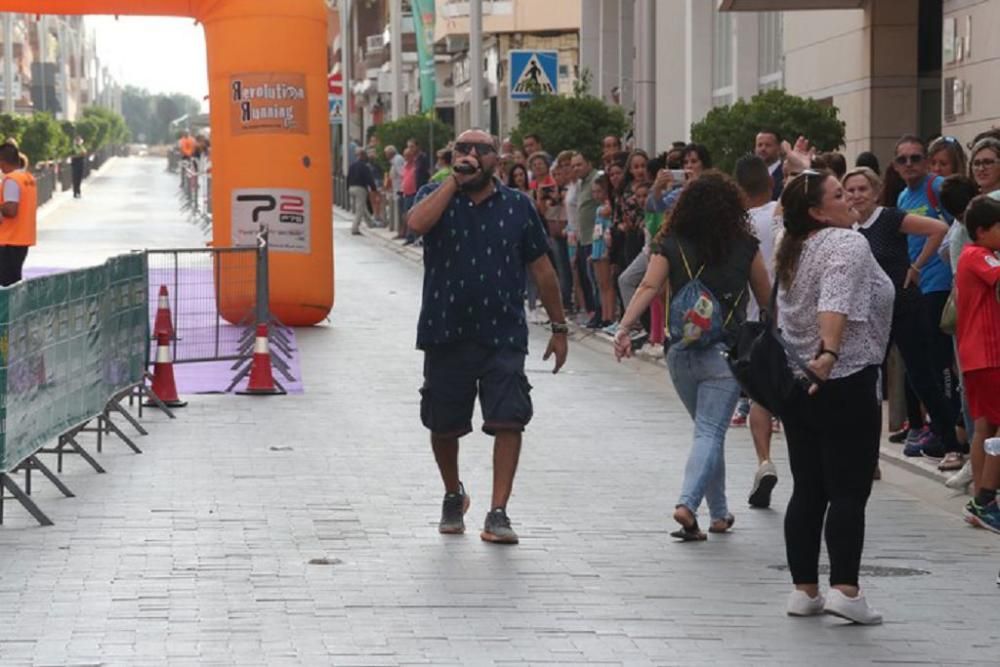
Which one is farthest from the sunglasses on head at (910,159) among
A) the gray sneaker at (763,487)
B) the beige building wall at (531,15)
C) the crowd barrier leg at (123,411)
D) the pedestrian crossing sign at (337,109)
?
the pedestrian crossing sign at (337,109)

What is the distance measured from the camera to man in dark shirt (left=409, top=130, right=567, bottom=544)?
417 inches

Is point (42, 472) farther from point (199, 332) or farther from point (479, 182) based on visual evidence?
point (199, 332)

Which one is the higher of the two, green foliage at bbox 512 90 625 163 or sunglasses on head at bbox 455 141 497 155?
sunglasses on head at bbox 455 141 497 155

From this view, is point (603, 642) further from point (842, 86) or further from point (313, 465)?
point (842, 86)

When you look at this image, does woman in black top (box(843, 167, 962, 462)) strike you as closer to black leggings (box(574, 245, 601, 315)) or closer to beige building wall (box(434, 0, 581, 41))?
black leggings (box(574, 245, 601, 315))

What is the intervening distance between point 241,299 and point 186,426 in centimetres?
396

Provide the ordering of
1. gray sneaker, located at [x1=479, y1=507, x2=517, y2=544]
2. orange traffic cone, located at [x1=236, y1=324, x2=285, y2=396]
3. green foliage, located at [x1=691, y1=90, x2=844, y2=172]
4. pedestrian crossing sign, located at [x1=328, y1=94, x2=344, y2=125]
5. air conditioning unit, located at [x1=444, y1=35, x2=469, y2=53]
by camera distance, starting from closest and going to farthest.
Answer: gray sneaker, located at [x1=479, y1=507, x2=517, y2=544]
orange traffic cone, located at [x1=236, y1=324, x2=285, y2=396]
green foliage, located at [x1=691, y1=90, x2=844, y2=172]
air conditioning unit, located at [x1=444, y1=35, x2=469, y2=53]
pedestrian crossing sign, located at [x1=328, y1=94, x2=344, y2=125]

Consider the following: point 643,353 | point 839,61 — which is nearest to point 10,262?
point 643,353

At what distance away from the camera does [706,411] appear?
10.8m

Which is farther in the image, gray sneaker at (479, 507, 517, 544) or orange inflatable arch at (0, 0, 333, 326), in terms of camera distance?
orange inflatable arch at (0, 0, 333, 326)

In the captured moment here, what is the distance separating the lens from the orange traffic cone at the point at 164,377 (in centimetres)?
1681

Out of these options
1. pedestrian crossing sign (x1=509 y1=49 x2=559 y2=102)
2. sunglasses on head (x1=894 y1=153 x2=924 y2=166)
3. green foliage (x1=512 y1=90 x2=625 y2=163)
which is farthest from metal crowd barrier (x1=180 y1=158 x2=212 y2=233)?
sunglasses on head (x1=894 y1=153 x2=924 y2=166)

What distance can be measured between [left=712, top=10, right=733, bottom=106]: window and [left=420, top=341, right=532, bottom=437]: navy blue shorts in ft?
77.0

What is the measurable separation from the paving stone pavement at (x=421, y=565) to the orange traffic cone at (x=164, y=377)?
1.16 metres
